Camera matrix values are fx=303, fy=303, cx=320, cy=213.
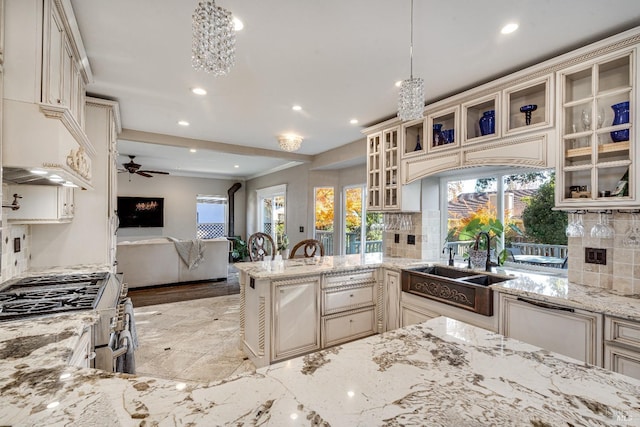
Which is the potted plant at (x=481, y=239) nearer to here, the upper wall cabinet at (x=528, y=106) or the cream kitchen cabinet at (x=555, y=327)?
the cream kitchen cabinet at (x=555, y=327)

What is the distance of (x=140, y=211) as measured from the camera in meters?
8.41

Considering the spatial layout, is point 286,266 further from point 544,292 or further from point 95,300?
point 544,292

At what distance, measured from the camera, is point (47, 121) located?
1.45m

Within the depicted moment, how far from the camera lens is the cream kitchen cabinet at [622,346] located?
66.4 inches

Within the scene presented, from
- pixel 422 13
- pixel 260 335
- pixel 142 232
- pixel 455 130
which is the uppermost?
pixel 422 13

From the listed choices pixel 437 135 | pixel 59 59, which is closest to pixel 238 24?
pixel 59 59

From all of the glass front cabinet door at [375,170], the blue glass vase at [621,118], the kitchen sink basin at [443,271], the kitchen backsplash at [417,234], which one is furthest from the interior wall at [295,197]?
the blue glass vase at [621,118]

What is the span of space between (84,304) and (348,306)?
2186 mm

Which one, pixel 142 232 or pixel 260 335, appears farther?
pixel 142 232

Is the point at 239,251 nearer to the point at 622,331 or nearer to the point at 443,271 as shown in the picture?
the point at 443,271

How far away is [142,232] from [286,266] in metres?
7.27

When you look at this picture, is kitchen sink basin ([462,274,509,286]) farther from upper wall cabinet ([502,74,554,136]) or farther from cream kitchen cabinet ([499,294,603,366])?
upper wall cabinet ([502,74,554,136])

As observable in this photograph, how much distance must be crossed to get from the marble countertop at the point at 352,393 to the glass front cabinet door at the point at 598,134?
5.20 feet

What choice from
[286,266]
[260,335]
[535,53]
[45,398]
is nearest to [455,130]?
[535,53]
